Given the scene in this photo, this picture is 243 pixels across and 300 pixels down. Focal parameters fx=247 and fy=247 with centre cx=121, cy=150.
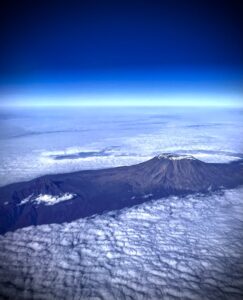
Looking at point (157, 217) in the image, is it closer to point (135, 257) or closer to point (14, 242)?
point (135, 257)

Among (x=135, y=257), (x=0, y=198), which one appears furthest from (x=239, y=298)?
(x=0, y=198)

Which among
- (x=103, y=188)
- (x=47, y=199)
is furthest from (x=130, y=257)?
(x=103, y=188)

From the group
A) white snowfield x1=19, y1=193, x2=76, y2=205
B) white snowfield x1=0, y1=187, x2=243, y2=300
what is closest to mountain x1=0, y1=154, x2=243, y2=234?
white snowfield x1=19, y1=193, x2=76, y2=205

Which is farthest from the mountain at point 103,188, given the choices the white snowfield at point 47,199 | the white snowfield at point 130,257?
the white snowfield at point 130,257

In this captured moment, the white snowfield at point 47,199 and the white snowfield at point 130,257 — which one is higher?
the white snowfield at point 130,257

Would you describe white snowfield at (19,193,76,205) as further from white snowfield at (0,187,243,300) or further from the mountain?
white snowfield at (0,187,243,300)

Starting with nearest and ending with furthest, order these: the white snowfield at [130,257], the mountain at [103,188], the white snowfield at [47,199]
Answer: the white snowfield at [130,257] < the mountain at [103,188] < the white snowfield at [47,199]

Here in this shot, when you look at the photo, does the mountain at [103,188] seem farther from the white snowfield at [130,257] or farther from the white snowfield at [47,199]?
the white snowfield at [130,257]
